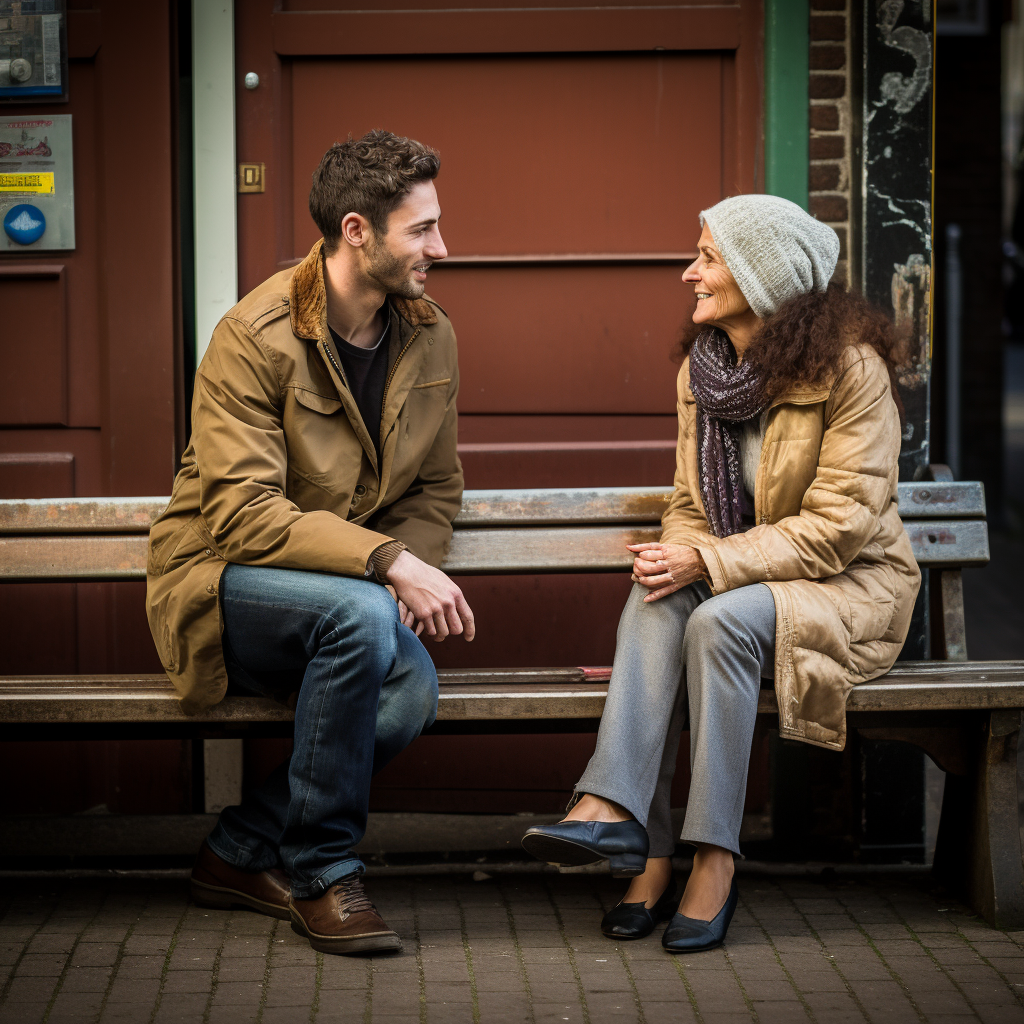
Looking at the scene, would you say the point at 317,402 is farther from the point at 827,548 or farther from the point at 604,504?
the point at 827,548

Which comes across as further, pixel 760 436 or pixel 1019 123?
pixel 1019 123

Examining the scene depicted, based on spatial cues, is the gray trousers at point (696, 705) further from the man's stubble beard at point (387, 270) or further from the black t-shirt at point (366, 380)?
the man's stubble beard at point (387, 270)

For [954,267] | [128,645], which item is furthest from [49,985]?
[954,267]

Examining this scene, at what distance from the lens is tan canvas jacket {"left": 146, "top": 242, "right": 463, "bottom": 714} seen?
3047 mm

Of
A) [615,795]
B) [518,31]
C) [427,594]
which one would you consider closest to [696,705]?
[615,795]

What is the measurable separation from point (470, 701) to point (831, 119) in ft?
6.69

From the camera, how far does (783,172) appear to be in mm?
3926

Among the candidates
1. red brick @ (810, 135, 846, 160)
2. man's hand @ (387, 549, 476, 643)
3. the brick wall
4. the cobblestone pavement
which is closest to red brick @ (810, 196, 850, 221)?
the brick wall

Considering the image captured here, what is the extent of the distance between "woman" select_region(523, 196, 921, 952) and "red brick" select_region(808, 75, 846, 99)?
77 centimetres

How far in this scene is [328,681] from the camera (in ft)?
9.72

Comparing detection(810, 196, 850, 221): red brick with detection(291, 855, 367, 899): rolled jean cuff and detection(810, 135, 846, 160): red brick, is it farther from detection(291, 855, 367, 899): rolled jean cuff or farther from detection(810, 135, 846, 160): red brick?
detection(291, 855, 367, 899): rolled jean cuff

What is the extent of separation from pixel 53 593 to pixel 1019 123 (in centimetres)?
3426

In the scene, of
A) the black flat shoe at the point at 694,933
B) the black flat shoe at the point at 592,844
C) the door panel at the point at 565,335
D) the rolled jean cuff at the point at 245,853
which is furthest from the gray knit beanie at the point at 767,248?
the rolled jean cuff at the point at 245,853

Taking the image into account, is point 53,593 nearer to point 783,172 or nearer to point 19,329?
point 19,329
